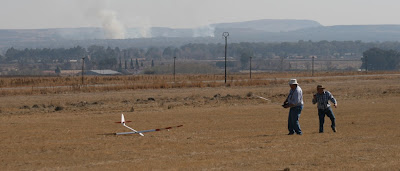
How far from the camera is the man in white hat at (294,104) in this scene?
1908 centimetres

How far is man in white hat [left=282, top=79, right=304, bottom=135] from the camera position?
62.6 feet

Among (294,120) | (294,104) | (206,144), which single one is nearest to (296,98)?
(294,104)

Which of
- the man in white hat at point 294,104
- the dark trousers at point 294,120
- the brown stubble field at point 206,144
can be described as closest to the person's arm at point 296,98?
the man in white hat at point 294,104

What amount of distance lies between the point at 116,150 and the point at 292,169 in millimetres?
5096

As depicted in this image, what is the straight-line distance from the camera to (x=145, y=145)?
1742 cm

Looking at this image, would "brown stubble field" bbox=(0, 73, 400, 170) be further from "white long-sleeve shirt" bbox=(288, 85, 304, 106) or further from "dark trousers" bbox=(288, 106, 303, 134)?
"white long-sleeve shirt" bbox=(288, 85, 304, 106)

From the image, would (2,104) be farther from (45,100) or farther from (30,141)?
(30,141)

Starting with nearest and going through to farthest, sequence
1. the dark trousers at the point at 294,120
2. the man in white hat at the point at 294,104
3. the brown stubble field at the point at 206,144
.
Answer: the brown stubble field at the point at 206,144 < the man in white hat at the point at 294,104 < the dark trousers at the point at 294,120

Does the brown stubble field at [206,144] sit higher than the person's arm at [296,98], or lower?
lower

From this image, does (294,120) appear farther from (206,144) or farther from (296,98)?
(206,144)

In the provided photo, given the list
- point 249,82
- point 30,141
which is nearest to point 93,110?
point 30,141

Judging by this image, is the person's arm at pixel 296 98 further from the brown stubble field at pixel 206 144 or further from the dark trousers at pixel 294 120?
the brown stubble field at pixel 206 144

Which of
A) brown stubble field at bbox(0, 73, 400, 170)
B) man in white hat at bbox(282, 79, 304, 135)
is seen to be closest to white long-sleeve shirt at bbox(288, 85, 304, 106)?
man in white hat at bbox(282, 79, 304, 135)

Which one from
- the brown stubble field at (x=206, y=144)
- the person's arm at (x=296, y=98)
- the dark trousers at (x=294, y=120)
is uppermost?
the person's arm at (x=296, y=98)
